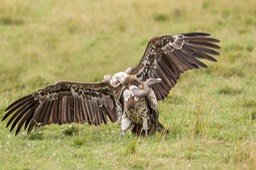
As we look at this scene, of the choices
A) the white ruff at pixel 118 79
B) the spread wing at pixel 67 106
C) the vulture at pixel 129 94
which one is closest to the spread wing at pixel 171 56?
the vulture at pixel 129 94

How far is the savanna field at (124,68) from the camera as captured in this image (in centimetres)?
809

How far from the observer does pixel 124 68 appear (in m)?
15.0

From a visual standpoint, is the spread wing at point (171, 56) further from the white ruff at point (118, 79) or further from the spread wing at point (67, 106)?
the spread wing at point (67, 106)

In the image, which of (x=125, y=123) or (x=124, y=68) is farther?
(x=124, y=68)

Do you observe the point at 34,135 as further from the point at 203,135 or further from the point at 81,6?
the point at 81,6

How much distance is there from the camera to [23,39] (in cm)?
1714

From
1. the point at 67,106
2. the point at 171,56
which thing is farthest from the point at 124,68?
the point at 171,56

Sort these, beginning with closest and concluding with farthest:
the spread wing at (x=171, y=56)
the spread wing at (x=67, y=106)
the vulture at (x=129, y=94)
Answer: the vulture at (x=129, y=94)
the spread wing at (x=171, y=56)
the spread wing at (x=67, y=106)

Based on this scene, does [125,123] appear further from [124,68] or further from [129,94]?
[124,68]

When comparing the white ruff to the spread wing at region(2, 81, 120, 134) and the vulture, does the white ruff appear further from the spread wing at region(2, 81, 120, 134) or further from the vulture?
the spread wing at region(2, 81, 120, 134)

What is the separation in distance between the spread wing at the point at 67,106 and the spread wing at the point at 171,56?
607mm

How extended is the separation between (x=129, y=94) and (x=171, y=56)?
82 cm

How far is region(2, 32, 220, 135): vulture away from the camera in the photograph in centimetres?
901

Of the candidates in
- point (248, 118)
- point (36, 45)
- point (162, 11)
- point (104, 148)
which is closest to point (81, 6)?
point (162, 11)
